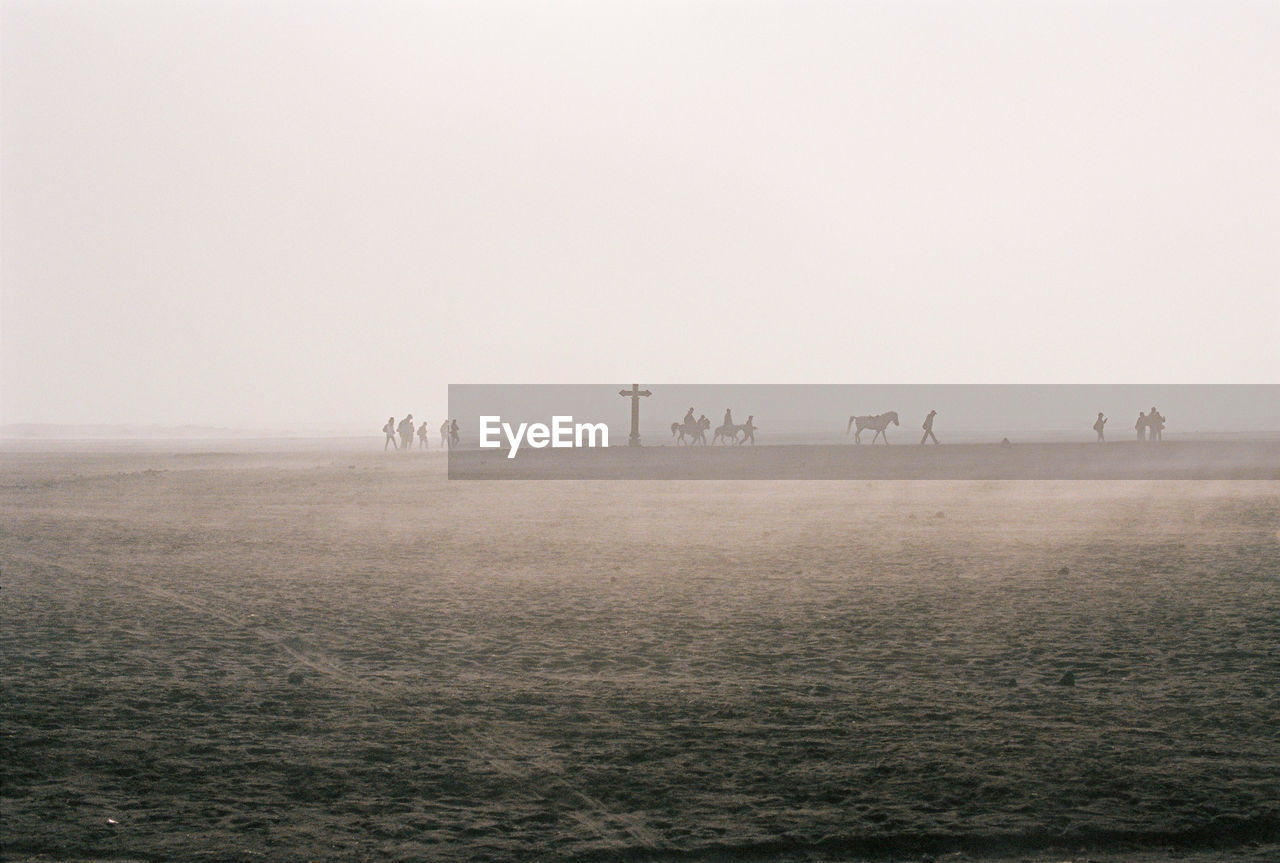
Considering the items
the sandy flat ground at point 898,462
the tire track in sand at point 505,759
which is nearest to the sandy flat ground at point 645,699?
the tire track in sand at point 505,759

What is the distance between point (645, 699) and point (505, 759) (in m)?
1.29

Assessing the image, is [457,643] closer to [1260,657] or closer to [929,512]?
[1260,657]

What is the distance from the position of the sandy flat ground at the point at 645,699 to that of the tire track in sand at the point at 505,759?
0.02m

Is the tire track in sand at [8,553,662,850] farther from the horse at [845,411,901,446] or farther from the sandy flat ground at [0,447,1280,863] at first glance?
the horse at [845,411,901,446]

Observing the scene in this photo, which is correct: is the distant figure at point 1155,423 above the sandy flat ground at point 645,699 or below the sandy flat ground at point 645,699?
above

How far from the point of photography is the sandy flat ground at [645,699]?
4594 millimetres

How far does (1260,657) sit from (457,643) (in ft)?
16.9

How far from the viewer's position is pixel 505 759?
544 cm

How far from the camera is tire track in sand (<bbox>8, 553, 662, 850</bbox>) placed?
15.0 ft

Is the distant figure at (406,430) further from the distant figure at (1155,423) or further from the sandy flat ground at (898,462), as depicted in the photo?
the distant figure at (1155,423)

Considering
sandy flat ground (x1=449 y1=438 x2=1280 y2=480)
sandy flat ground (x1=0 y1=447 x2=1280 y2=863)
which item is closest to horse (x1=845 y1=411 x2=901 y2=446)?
sandy flat ground (x1=449 y1=438 x2=1280 y2=480)

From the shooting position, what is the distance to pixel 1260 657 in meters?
7.44

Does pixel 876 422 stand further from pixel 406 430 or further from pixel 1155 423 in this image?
pixel 406 430

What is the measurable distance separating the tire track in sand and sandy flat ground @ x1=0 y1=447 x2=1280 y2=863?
0.02 metres
